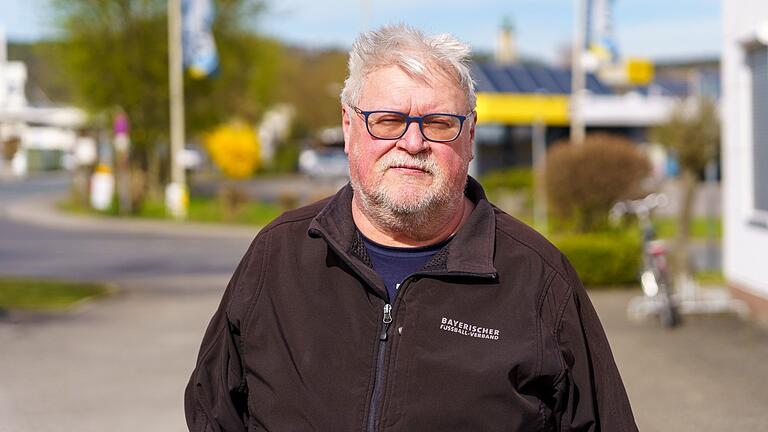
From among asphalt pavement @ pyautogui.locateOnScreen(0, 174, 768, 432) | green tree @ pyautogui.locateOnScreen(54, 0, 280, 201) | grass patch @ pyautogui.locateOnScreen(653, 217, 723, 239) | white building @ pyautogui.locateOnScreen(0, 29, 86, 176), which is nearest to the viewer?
asphalt pavement @ pyautogui.locateOnScreen(0, 174, 768, 432)

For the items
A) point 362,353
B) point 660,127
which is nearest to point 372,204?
point 362,353

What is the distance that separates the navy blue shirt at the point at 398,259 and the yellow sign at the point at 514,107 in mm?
37332

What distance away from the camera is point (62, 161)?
264 feet

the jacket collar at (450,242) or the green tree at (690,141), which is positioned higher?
the green tree at (690,141)

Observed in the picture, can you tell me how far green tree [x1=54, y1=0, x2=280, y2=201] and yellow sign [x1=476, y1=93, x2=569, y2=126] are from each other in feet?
27.0

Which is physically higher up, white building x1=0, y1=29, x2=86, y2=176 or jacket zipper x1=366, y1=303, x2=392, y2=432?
white building x1=0, y1=29, x2=86, y2=176

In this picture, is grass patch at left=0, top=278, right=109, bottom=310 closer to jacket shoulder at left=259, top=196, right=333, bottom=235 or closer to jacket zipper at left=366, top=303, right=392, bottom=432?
jacket shoulder at left=259, top=196, right=333, bottom=235

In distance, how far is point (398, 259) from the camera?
2.86m

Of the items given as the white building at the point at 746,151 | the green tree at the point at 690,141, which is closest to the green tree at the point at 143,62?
the green tree at the point at 690,141

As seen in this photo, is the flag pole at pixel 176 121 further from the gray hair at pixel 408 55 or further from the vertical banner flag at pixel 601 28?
the gray hair at pixel 408 55

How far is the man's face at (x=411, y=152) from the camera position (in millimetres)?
2766

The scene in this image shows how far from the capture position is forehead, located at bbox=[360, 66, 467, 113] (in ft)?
9.05

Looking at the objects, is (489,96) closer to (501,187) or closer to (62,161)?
(501,187)

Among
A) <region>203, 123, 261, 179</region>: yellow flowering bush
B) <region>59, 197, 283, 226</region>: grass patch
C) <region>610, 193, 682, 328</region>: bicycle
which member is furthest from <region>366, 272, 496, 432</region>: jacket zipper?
<region>203, 123, 261, 179</region>: yellow flowering bush
